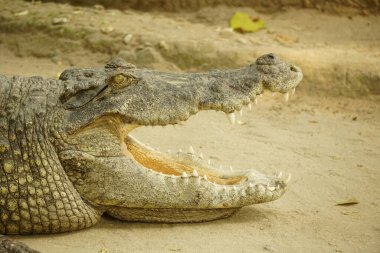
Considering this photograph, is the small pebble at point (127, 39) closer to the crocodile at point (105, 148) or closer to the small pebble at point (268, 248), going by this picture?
the crocodile at point (105, 148)

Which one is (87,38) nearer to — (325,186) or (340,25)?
(340,25)

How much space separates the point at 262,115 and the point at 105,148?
3.40 meters

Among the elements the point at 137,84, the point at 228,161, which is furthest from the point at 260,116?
the point at 137,84

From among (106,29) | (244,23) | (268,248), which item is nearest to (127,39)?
(106,29)

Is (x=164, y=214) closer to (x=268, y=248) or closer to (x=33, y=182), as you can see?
(x=268, y=248)

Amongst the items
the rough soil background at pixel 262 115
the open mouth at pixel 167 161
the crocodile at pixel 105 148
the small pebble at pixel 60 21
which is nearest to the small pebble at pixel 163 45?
the rough soil background at pixel 262 115

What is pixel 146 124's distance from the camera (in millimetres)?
4273

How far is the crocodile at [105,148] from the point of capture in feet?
13.7

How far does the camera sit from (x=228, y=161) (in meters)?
5.78

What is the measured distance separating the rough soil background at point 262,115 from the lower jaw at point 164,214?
2.3 inches

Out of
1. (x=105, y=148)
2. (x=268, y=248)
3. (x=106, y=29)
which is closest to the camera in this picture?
(x=268, y=248)

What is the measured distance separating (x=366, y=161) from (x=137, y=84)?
102 inches

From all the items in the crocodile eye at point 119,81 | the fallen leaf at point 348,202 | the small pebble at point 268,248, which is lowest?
the fallen leaf at point 348,202

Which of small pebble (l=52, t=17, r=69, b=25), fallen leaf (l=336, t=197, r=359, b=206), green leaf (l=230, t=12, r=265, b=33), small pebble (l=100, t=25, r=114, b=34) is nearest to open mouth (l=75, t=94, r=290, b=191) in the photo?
fallen leaf (l=336, t=197, r=359, b=206)
